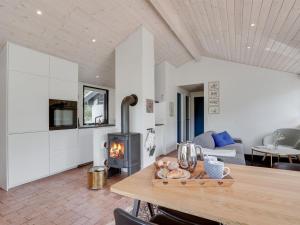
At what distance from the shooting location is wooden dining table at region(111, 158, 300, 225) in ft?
2.41

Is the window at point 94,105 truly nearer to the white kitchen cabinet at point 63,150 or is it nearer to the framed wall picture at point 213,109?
the white kitchen cabinet at point 63,150

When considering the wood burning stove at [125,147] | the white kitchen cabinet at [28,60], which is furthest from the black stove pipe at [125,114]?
the white kitchen cabinet at [28,60]

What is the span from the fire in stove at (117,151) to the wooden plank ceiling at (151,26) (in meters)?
1.98

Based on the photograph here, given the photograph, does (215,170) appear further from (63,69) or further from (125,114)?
(63,69)

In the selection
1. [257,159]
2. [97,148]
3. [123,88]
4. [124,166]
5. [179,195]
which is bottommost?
[257,159]

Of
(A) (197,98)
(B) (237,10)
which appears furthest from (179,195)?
(A) (197,98)

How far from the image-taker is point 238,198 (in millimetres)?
892

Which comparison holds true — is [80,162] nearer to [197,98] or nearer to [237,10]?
[237,10]

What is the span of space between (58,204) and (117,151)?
124cm

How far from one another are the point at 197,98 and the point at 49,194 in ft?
21.2

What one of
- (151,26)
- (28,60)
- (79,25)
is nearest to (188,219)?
(79,25)

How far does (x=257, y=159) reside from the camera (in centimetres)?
502

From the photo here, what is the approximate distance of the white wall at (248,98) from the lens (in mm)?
5016

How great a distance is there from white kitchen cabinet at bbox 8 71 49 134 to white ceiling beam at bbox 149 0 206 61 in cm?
234
